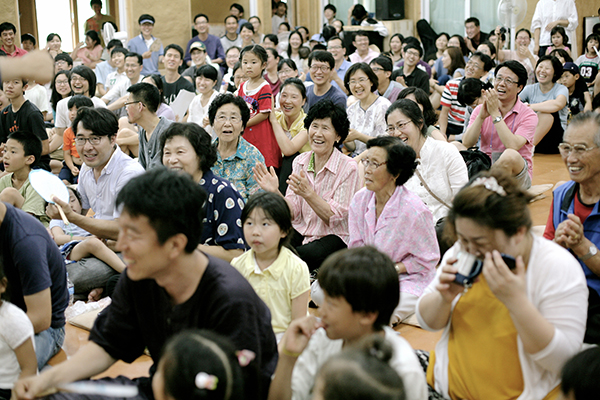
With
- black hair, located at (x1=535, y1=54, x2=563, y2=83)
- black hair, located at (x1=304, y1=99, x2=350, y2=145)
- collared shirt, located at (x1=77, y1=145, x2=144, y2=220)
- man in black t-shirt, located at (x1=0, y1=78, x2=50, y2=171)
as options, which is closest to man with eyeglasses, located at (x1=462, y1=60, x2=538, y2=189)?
black hair, located at (x1=304, y1=99, x2=350, y2=145)

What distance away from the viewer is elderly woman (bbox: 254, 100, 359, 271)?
3.53 metres

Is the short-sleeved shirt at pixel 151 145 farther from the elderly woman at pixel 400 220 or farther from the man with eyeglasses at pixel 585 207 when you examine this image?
the man with eyeglasses at pixel 585 207

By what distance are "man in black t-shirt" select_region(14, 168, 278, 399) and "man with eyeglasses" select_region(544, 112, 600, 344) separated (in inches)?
47.2

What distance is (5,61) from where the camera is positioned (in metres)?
2.13

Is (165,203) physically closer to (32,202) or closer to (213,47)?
(32,202)

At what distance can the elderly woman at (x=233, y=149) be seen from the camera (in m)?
3.82

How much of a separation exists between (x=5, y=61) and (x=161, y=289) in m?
1.05

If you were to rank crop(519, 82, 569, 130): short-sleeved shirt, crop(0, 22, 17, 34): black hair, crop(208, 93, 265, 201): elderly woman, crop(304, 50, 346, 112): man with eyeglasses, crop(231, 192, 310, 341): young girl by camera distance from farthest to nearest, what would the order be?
crop(0, 22, 17, 34): black hair, crop(519, 82, 569, 130): short-sleeved shirt, crop(304, 50, 346, 112): man with eyeglasses, crop(208, 93, 265, 201): elderly woman, crop(231, 192, 310, 341): young girl

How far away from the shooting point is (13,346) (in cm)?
209

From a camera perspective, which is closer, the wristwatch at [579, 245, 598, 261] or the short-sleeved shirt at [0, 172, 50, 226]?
the wristwatch at [579, 245, 598, 261]

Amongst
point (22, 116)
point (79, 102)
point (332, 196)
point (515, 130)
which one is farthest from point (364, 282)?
point (22, 116)

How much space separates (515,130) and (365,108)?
1197 mm

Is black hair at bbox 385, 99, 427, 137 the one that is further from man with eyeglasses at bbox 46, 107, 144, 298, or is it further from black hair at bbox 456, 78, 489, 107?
black hair at bbox 456, 78, 489, 107

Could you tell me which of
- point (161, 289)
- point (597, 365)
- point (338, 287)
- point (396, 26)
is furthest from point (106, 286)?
point (396, 26)
